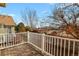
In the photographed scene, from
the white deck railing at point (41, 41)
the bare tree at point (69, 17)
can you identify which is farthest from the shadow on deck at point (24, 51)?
the bare tree at point (69, 17)

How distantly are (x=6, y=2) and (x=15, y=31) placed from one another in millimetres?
318

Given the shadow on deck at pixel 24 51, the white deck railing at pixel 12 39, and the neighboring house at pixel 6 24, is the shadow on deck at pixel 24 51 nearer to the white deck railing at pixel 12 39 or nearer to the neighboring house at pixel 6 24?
the white deck railing at pixel 12 39

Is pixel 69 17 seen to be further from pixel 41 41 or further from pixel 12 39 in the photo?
pixel 12 39

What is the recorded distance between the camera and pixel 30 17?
2148 mm

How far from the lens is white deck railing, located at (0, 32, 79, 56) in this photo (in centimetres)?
211

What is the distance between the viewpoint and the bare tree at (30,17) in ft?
7.00

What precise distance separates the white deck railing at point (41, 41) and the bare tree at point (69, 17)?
117 millimetres

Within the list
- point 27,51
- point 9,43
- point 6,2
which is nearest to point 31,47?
point 27,51

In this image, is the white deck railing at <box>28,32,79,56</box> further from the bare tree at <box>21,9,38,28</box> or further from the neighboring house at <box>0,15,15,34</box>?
the neighboring house at <box>0,15,15,34</box>

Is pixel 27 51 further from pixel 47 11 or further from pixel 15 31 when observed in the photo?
pixel 47 11

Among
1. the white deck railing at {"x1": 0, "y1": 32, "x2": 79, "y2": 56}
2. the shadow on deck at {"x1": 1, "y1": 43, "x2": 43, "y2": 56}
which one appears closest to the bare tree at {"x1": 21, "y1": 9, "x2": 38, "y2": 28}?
the white deck railing at {"x1": 0, "y1": 32, "x2": 79, "y2": 56}

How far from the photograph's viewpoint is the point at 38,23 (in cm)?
214

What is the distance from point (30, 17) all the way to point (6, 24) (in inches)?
10.4

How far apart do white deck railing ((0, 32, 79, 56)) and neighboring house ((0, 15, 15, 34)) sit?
0.05 meters
